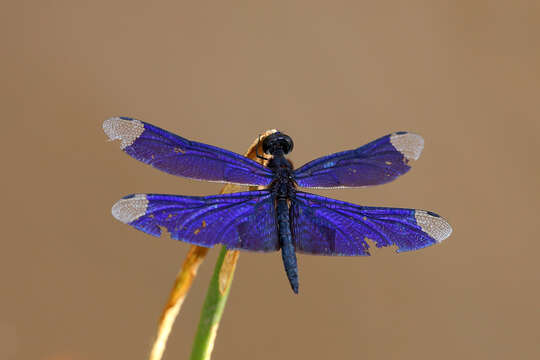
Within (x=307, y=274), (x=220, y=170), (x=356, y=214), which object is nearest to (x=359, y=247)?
(x=356, y=214)

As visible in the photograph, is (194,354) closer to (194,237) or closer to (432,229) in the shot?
(194,237)

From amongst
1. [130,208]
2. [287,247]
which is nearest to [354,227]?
[287,247]

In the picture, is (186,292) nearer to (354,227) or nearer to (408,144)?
(354,227)

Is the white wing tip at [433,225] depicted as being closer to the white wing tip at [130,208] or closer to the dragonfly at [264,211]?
the dragonfly at [264,211]

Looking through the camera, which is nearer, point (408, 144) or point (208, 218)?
point (208, 218)

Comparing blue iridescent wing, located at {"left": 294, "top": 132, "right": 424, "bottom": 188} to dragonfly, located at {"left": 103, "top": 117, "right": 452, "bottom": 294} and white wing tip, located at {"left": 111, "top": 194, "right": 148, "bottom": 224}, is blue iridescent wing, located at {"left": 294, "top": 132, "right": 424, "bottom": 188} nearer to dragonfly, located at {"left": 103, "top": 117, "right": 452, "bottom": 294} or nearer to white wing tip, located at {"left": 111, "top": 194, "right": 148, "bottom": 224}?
dragonfly, located at {"left": 103, "top": 117, "right": 452, "bottom": 294}
